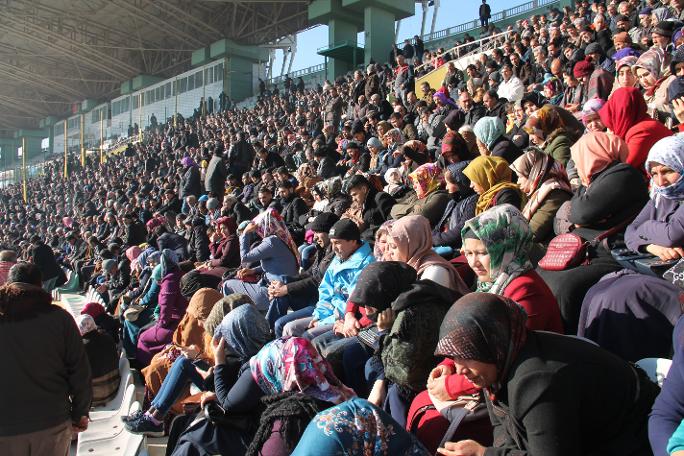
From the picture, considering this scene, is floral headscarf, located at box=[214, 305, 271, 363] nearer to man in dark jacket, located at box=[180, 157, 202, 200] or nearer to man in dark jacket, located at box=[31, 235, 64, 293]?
man in dark jacket, located at box=[180, 157, 202, 200]

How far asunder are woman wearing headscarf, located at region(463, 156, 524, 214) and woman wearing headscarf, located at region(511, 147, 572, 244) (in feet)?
0.29

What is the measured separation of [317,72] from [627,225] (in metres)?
27.6

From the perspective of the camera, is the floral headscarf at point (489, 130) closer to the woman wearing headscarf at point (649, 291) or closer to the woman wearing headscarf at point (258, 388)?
the woman wearing headscarf at point (649, 291)

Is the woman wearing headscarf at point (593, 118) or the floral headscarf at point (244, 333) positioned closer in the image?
the floral headscarf at point (244, 333)

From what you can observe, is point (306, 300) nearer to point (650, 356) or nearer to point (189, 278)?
point (189, 278)

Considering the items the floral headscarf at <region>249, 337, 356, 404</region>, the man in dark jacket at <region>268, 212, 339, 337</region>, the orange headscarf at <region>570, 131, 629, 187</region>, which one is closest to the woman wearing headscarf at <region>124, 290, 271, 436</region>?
the floral headscarf at <region>249, 337, 356, 404</region>

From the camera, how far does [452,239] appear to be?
4.41 meters

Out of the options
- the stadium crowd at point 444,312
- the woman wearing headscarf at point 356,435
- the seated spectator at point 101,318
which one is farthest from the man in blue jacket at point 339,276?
the seated spectator at point 101,318

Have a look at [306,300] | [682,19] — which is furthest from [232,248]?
[682,19]

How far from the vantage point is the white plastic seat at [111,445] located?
13.4ft

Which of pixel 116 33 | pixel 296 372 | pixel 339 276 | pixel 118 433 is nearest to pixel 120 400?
pixel 118 433

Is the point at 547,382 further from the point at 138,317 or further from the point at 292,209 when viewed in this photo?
the point at 292,209

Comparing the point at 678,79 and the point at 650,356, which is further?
the point at 678,79

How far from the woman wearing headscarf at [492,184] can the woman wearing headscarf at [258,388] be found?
1.96 m
